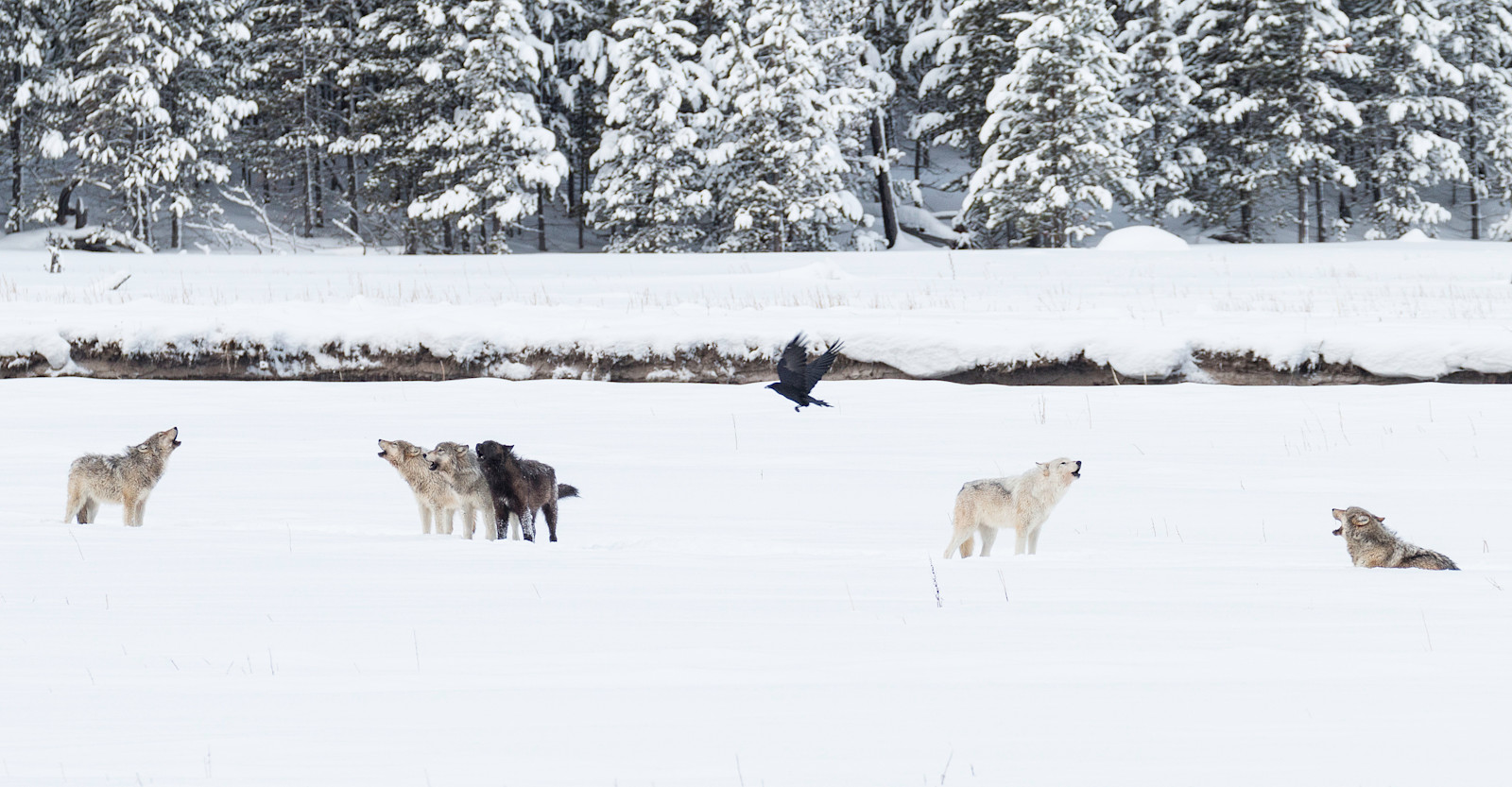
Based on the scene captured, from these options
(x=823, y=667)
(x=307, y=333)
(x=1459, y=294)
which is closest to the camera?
(x=823, y=667)

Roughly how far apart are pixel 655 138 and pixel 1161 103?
1695 cm

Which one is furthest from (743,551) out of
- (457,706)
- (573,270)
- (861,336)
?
(573,270)

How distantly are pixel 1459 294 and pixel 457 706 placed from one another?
18.8 metres

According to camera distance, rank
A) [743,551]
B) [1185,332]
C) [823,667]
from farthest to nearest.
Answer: [1185,332] < [743,551] < [823,667]

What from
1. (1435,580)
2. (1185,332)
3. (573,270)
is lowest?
(1435,580)

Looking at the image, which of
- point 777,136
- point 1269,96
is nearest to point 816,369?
point 777,136

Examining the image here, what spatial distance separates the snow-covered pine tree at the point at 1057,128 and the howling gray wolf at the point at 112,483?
2953 cm

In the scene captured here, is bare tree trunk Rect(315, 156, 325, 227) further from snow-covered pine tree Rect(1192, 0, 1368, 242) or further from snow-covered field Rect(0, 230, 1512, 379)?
snow-covered pine tree Rect(1192, 0, 1368, 242)

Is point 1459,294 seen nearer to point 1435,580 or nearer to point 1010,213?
point 1435,580

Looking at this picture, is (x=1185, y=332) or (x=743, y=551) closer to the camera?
(x=743, y=551)

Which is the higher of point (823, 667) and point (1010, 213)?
point (1010, 213)

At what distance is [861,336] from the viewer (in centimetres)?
1398

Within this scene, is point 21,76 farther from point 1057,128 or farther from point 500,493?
point 500,493

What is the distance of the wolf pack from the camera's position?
6051mm
